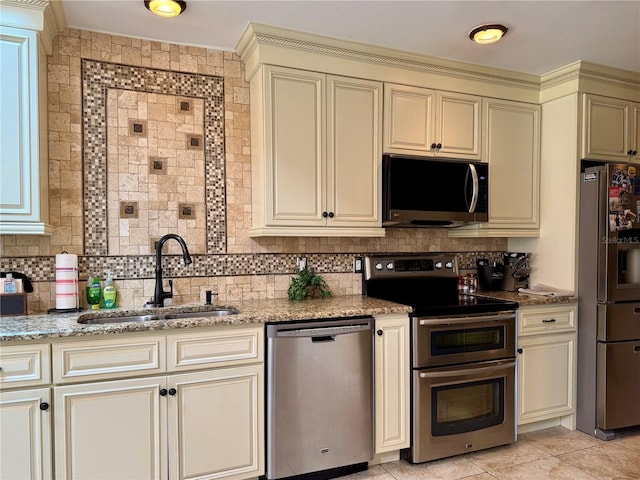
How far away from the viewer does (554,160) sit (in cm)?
313

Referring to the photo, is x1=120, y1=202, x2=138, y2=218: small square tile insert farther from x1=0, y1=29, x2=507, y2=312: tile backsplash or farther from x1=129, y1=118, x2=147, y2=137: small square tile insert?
x1=129, y1=118, x2=147, y2=137: small square tile insert

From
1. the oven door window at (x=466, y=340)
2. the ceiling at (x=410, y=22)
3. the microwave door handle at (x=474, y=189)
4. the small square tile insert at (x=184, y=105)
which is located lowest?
the oven door window at (x=466, y=340)

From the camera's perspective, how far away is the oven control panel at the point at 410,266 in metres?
2.97

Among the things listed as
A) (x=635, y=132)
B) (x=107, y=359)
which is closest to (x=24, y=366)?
(x=107, y=359)

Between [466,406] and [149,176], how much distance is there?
2267 mm

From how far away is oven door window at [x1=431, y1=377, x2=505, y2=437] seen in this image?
99.0 inches

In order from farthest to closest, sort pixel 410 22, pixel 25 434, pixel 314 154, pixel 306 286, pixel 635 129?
pixel 635 129 → pixel 306 286 → pixel 314 154 → pixel 410 22 → pixel 25 434

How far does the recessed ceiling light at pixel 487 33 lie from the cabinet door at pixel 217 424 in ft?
7.00

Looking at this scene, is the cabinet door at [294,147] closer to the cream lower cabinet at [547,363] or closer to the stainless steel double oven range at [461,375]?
the stainless steel double oven range at [461,375]

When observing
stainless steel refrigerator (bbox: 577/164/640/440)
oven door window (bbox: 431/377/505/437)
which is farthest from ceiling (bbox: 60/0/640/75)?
oven door window (bbox: 431/377/505/437)

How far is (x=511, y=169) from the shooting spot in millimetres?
3143

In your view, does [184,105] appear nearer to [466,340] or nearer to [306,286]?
[306,286]

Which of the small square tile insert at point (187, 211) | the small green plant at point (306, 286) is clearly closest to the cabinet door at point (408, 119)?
the small green plant at point (306, 286)

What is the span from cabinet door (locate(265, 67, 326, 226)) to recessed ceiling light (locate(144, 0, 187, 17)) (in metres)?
0.52
